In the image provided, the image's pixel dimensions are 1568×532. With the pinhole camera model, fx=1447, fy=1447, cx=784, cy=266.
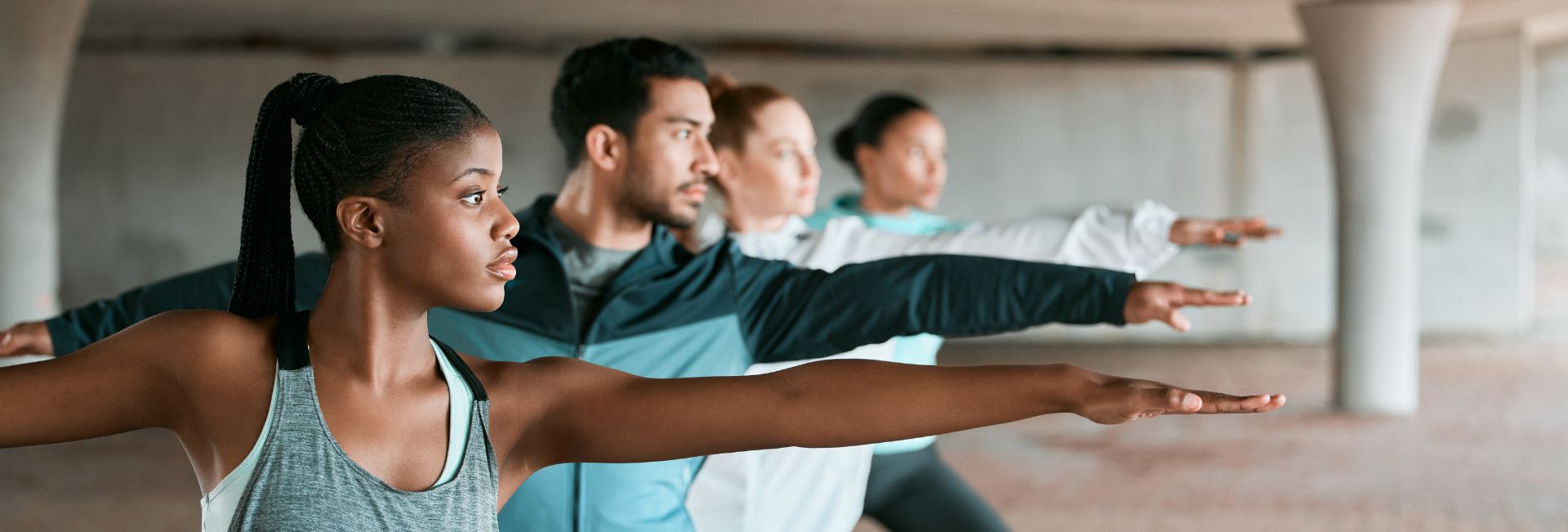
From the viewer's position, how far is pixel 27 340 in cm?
259

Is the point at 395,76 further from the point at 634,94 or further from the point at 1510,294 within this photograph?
the point at 1510,294

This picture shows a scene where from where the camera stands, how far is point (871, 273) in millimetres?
2785

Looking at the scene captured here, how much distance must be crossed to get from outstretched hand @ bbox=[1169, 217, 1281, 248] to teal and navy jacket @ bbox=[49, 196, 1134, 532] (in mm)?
539

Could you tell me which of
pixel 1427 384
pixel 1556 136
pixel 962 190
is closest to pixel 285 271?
pixel 1427 384

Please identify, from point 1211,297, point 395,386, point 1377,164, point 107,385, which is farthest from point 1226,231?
point 1377,164

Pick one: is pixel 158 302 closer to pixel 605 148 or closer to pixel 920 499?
pixel 605 148

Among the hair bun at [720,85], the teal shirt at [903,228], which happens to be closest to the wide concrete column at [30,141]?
the teal shirt at [903,228]

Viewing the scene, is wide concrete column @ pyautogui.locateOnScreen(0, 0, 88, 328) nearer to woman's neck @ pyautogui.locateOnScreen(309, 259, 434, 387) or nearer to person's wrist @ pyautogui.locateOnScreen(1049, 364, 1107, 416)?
woman's neck @ pyautogui.locateOnScreen(309, 259, 434, 387)

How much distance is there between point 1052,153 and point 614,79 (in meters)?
12.8

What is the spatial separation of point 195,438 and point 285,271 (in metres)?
0.25

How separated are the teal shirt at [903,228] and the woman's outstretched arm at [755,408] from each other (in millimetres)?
1767

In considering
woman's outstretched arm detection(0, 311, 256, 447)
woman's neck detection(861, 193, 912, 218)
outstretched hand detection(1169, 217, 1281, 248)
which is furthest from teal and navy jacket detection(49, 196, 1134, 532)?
woman's neck detection(861, 193, 912, 218)

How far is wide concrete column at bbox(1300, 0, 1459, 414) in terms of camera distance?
376 inches

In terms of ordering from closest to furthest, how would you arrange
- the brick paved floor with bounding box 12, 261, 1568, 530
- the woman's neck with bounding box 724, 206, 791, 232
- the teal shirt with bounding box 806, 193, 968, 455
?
the teal shirt with bounding box 806, 193, 968, 455, the woman's neck with bounding box 724, 206, 791, 232, the brick paved floor with bounding box 12, 261, 1568, 530
